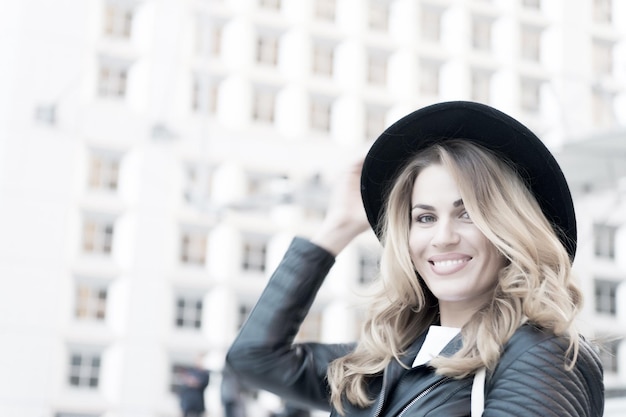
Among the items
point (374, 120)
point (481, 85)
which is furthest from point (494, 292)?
point (481, 85)

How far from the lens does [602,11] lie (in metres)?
27.2

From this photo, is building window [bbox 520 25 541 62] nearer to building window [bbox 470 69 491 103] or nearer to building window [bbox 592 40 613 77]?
building window [bbox 470 69 491 103]

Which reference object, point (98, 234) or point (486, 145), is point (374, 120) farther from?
point (486, 145)

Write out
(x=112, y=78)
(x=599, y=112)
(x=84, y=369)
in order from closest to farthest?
(x=84, y=369) < (x=112, y=78) < (x=599, y=112)

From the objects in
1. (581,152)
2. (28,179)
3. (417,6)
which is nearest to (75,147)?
(28,179)

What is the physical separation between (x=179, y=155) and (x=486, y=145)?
20.9 meters

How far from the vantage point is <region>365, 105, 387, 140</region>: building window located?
2438 cm

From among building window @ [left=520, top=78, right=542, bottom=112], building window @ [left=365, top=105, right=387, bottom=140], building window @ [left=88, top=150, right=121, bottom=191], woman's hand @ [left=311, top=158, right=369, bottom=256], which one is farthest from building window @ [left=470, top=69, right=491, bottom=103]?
woman's hand @ [left=311, top=158, right=369, bottom=256]

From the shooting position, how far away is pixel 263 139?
2302 cm

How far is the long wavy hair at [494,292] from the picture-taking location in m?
1.33

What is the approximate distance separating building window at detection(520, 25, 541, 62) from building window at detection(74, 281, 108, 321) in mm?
13826

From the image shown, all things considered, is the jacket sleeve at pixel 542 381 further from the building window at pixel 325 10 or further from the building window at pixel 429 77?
the building window at pixel 429 77

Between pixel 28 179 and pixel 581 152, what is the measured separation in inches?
622

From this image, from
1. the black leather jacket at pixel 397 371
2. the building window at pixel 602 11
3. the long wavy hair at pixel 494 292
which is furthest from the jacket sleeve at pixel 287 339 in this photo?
the building window at pixel 602 11
